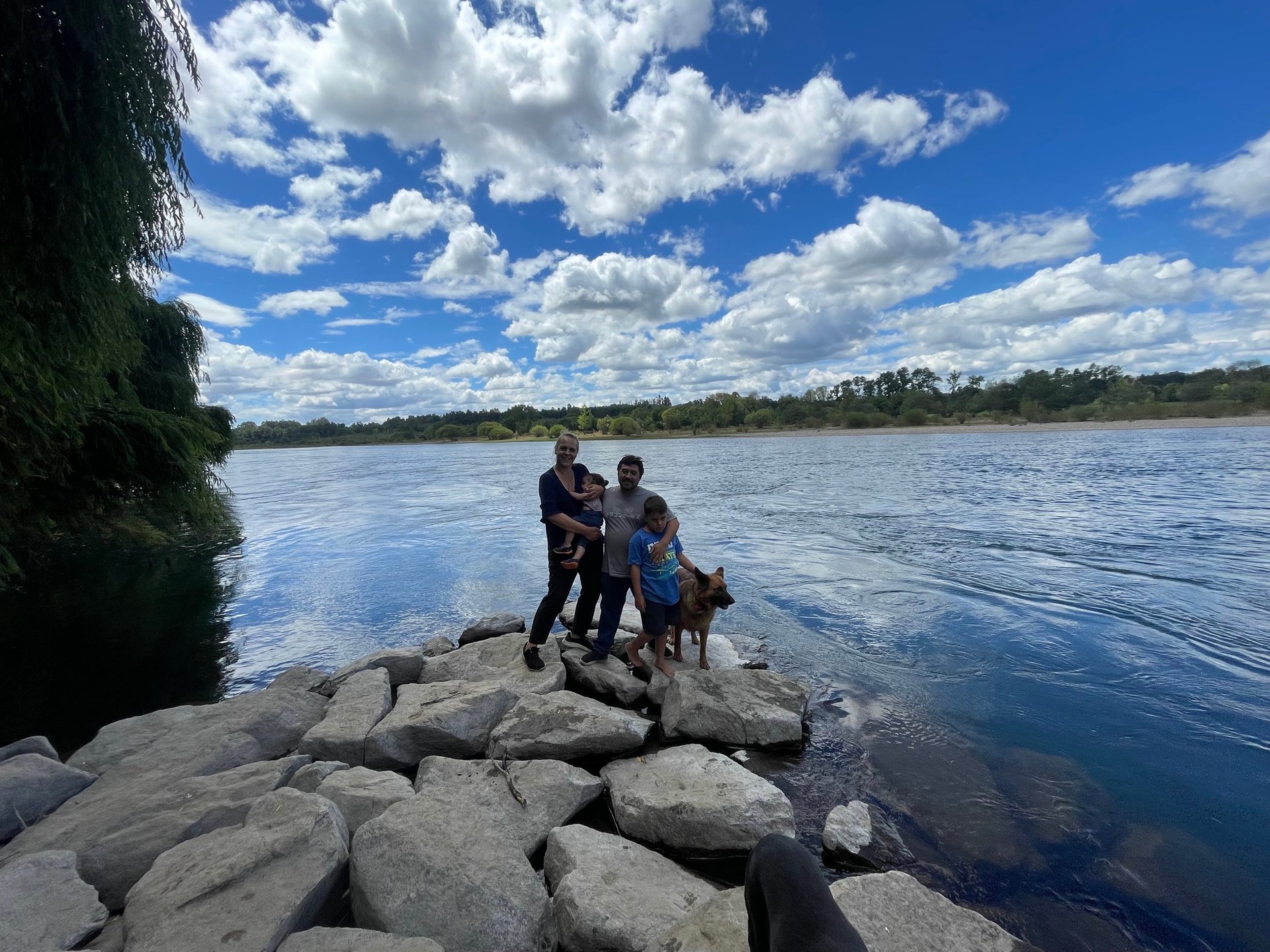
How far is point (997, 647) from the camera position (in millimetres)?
8664

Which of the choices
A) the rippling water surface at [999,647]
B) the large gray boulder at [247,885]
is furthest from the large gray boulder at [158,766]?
the rippling water surface at [999,647]

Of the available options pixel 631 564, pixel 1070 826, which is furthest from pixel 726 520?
pixel 1070 826

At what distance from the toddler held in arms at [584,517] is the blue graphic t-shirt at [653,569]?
531 mm

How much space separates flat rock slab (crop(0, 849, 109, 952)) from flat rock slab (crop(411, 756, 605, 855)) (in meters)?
1.77

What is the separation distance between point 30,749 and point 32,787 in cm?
120

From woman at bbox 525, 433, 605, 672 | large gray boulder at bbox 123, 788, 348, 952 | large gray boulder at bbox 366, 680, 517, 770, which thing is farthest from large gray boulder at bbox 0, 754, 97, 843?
woman at bbox 525, 433, 605, 672

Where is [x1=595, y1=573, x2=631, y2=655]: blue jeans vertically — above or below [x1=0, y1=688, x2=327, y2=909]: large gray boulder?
above

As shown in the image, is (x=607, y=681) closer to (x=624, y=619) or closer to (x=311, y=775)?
(x=624, y=619)

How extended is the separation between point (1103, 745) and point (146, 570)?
2270 cm

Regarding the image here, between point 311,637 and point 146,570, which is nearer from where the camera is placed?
point 311,637

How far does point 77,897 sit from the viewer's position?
3.27 m

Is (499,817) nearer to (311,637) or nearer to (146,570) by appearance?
(311,637)

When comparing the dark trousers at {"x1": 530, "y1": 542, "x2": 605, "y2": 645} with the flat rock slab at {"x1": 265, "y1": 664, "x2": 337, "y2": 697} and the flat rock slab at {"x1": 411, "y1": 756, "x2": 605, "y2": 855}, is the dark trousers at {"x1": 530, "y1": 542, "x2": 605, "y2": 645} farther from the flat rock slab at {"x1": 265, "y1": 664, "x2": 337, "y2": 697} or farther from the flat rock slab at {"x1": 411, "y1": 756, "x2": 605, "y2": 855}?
the flat rock slab at {"x1": 265, "y1": 664, "x2": 337, "y2": 697}

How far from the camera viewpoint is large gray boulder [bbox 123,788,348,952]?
9.24ft
